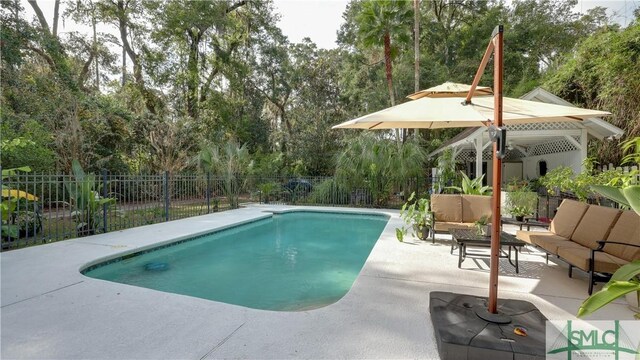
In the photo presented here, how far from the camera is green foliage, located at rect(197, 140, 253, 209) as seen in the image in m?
12.6

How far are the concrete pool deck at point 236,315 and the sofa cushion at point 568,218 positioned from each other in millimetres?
578

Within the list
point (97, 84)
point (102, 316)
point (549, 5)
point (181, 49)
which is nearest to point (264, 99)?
point (181, 49)

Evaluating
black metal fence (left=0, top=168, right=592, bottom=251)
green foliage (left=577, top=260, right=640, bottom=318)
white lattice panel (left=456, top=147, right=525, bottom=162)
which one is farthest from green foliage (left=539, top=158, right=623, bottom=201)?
white lattice panel (left=456, top=147, right=525, bottom=162)

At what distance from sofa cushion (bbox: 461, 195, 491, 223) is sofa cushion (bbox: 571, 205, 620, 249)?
6.65 feet

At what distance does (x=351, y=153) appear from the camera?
1332 cm

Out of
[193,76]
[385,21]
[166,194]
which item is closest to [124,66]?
[193,76]

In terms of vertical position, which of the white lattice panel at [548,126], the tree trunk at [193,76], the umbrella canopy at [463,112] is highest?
the tree trunk at [193,76]

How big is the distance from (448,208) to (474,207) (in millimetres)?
538

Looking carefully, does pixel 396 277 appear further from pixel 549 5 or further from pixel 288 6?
pixel 549 5

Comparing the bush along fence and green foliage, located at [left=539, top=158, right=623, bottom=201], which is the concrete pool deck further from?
green foliage, located at [left=539, top=158, right=623, bottom=201]

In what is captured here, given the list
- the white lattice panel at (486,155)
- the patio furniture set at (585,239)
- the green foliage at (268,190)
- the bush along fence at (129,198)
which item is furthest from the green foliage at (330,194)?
the white lattice panel at (486,155)

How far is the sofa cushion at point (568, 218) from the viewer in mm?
4984

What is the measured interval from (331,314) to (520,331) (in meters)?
1.68

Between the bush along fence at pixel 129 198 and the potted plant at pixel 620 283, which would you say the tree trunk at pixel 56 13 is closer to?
the bush along fence at pixel 129 198
